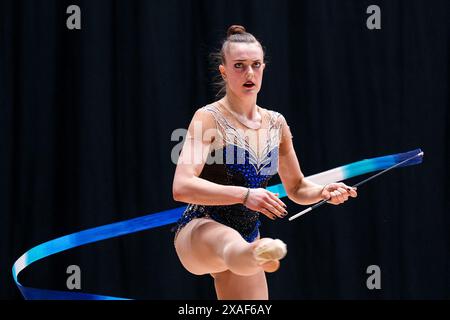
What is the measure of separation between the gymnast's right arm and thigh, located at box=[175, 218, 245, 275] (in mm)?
80

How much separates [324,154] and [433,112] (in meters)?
0.52

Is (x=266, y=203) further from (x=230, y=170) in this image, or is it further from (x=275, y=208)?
(x=230, y=170)

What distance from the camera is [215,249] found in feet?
6.24

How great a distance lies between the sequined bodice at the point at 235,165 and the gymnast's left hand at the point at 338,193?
0.55 feet

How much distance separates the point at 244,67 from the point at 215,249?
0.52 meters

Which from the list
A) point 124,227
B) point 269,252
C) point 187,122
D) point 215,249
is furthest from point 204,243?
point 187,122

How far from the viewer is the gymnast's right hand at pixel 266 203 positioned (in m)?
1.84

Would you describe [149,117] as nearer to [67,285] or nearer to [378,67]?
→ [67,285]

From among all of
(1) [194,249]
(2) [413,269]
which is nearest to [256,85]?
(1) [194,249]

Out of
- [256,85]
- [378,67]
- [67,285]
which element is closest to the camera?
[256,85]

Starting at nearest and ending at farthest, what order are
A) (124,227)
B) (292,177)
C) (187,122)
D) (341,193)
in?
(341,193)
(292,177)
(124,227)
(187,122)

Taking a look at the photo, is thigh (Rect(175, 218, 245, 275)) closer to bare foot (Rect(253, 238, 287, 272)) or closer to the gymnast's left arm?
bare foot (Rect(253, 238, 287, 272))

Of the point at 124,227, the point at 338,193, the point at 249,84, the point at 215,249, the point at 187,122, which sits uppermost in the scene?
the point at 249,84

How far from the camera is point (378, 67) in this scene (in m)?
3.24
